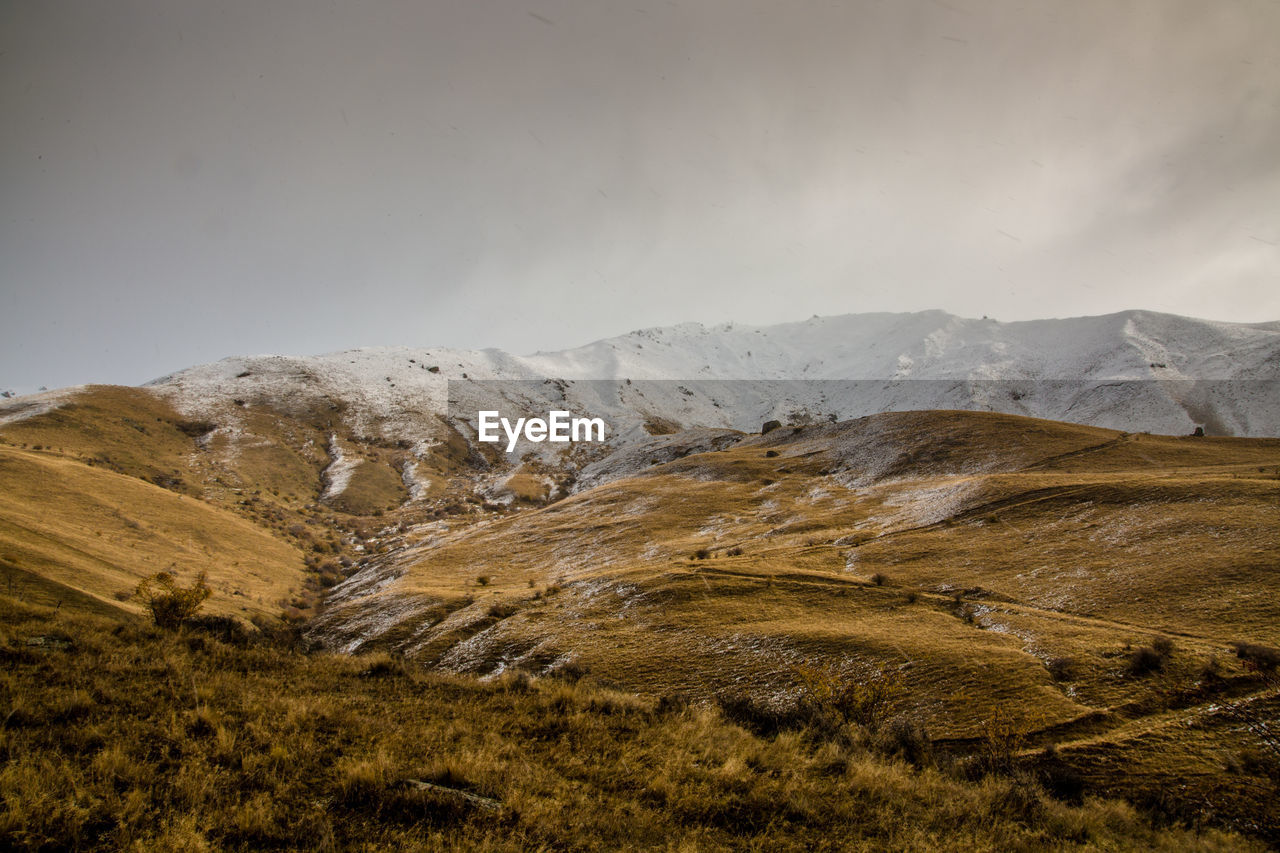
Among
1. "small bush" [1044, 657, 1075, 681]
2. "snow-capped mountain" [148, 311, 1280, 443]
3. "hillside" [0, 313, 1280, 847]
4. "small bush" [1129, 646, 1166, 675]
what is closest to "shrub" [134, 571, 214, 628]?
"hillside" [0, 313, 1280, 847]

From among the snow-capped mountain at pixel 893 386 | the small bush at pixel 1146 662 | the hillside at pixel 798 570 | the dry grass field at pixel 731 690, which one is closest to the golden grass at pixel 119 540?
the hillside at pixel 798 570

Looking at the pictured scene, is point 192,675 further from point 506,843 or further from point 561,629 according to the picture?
point 561,629

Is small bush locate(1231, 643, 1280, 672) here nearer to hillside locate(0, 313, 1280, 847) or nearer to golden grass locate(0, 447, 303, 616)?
hillside locate(0, 313, 1280, 847)

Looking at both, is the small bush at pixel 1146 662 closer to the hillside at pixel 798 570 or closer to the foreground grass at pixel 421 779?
the hillside at pixel 798 570

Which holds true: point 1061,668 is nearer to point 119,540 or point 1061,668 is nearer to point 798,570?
point 798,570

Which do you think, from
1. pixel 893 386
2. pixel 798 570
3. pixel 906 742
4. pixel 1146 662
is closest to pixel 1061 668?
pixel 1146 662

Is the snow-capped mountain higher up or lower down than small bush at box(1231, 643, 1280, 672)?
higher up
